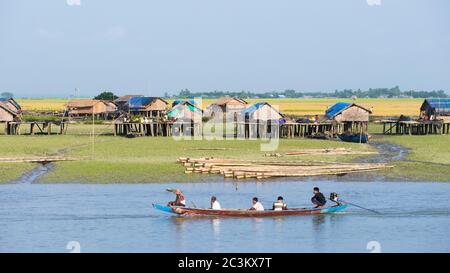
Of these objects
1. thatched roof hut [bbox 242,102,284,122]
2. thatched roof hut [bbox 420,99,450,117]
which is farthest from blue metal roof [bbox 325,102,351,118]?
thatched roof hut [bbox 420,99,450,117]

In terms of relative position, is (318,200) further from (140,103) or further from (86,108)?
(86,108)

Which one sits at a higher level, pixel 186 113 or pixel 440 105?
pixel 440 105

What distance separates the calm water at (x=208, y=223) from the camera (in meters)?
26.6

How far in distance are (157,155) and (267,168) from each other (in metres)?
9.57

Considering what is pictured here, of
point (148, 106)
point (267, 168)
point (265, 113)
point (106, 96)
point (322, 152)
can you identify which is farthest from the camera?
point (106, 96)

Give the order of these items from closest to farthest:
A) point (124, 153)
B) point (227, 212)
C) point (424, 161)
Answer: point (227, 212)
point (424, 161)
point (124, 153)

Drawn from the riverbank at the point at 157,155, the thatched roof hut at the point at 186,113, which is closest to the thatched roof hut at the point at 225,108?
the thatched roof hut at the point at 186,113

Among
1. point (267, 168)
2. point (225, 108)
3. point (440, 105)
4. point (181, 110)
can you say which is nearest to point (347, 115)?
point (440, 105)

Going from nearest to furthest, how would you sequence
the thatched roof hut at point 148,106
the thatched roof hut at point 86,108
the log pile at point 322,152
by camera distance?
the log pile at point 322,152 → the thatched roof hut at point 148,106 → the thatched roof hut at point 86,108

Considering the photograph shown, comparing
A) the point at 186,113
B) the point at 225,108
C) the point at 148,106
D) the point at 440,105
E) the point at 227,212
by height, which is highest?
the point at 440,105

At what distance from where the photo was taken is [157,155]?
47.9 metres

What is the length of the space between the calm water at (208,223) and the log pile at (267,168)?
2159 mm

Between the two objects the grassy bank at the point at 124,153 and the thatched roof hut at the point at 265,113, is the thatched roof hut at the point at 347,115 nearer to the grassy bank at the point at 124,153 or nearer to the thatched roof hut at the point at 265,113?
the thatched roof hut at the point at 265,113

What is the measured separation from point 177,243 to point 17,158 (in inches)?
779
